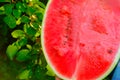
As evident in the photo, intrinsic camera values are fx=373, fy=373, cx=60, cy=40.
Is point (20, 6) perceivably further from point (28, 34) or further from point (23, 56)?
point (23, 56)

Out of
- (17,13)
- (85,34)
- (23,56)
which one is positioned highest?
(85,34)

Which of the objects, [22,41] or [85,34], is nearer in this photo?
[85,34]

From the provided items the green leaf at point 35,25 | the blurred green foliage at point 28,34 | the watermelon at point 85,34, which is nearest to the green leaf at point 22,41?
the blurred green foliage at point 28,34

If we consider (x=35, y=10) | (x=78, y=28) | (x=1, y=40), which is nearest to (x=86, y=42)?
(x=78, y=28)

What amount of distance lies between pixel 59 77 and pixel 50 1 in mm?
327

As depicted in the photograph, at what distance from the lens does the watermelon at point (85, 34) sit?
1.50m

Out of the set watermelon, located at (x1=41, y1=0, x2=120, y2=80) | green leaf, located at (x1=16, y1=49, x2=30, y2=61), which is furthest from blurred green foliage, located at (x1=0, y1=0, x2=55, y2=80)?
watermelon, located at (x1=41, y1=0, x2=120, y2=80)

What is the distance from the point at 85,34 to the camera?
1.50 m

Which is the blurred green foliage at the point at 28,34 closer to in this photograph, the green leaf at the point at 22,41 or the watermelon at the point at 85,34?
the green leaf at the point at 22,41

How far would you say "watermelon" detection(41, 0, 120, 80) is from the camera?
150 cm

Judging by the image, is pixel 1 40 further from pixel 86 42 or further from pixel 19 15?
pixel 86 42

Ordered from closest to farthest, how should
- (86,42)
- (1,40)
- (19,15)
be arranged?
(86,42) → (19,15) → (1,40)

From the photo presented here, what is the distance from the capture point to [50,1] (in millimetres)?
1554

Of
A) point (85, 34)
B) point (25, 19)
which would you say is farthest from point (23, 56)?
point (85, 34)
